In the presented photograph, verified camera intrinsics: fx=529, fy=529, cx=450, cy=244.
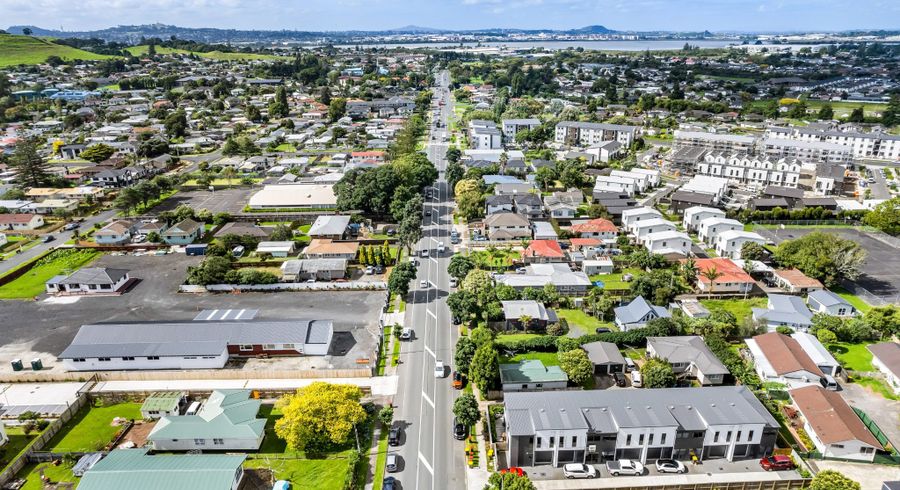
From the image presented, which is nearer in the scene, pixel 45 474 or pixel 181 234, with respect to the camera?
pixel 45 474

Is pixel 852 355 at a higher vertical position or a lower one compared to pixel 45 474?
higher

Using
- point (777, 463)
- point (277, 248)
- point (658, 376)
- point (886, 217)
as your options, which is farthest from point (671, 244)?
point (277, 248)

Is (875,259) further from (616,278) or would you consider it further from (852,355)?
(616,278)

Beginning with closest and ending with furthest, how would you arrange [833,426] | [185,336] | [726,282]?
[833,426] → [185,336] → [726,282]

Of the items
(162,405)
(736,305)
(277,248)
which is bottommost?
(736,305)

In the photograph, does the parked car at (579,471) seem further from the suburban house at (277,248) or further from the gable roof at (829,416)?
the suburban house at (277,248)

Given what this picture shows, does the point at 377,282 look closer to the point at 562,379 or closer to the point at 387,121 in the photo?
the point at 562,379

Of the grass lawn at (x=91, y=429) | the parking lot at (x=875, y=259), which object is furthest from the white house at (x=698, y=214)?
the grass lawn at (x=91, y=429)
